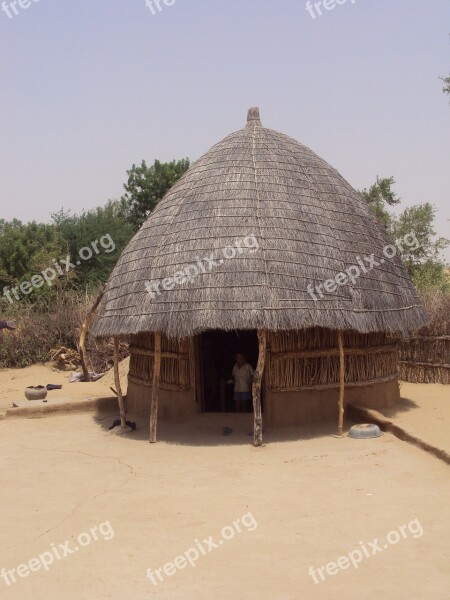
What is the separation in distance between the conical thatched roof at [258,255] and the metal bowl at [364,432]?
146cm

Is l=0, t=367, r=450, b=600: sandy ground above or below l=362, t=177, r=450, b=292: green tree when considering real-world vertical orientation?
below

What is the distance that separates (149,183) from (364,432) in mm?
22276

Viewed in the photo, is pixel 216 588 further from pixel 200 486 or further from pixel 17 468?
pixel 17 468

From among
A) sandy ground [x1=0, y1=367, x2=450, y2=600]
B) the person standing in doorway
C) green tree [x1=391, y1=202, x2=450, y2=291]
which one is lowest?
sandy ground [x1=0, y1=367, x2=450, y2=600]

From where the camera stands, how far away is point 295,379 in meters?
10.5

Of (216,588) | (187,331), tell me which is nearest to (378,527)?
(216,588)

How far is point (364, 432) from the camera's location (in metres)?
9.70

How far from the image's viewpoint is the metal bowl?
9680 millimetres

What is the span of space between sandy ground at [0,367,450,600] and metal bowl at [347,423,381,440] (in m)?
0.14

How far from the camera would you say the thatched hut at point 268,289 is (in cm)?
976

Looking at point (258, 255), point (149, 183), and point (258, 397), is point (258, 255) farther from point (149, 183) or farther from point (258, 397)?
point (149, 183)

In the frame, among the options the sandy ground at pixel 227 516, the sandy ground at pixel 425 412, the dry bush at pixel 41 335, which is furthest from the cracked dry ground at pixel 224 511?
the dry bush at pixel 41 335

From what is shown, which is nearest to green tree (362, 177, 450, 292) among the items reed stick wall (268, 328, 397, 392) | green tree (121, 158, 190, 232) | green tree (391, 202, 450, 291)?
green tree (391, 202, 450, 291)

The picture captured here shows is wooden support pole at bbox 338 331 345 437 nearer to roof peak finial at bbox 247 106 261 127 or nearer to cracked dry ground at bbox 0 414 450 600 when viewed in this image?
cracked dry ground at bbox 0 414 450 600
